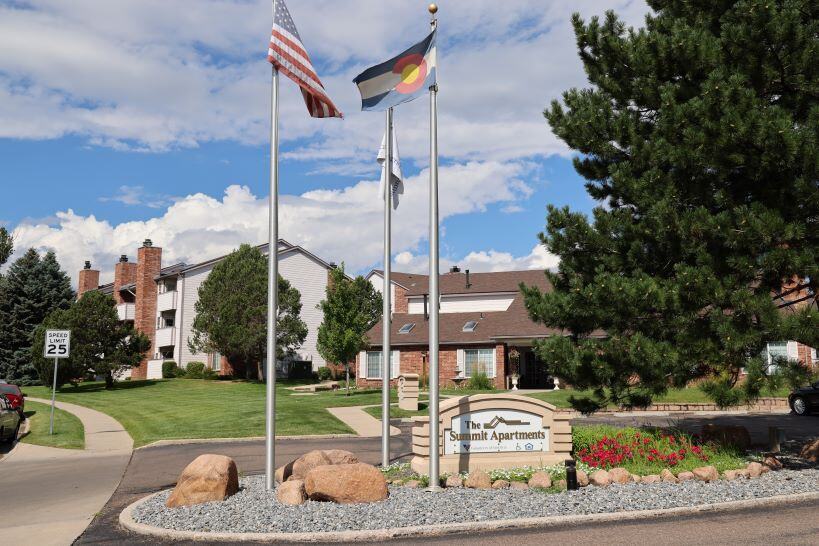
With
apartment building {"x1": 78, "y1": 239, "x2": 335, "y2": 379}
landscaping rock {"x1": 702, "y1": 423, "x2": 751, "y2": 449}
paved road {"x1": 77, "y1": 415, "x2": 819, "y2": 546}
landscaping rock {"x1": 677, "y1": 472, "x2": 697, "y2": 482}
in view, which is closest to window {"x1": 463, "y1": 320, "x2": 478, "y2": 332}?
apartment building {"x1": 78, "y1": 239, "x2": 335, "y2": 379}

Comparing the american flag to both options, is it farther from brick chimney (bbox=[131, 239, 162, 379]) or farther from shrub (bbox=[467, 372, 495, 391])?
brick chimney (bbox=[131, 239, 162, 379])

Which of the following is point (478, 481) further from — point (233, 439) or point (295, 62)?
point (233, 439)

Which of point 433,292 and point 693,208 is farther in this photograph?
point 693,208

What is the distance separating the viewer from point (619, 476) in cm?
1121

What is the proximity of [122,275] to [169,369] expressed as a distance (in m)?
13.6

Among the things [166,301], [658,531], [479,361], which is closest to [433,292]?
[658,531]

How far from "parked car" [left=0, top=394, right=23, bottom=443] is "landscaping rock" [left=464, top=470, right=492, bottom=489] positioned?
1400 cm

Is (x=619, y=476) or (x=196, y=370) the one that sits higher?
(x=196, y=370)

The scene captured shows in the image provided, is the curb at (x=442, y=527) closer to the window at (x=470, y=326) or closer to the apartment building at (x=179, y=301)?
the window at (x=470, y=326)

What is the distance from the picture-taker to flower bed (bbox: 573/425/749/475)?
480 inches

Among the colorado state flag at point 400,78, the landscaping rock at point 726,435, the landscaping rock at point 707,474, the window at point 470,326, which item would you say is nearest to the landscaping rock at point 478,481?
the landscaping rock at point 707,474

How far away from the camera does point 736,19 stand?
492 inches

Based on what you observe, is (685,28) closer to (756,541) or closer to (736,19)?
(736,19)

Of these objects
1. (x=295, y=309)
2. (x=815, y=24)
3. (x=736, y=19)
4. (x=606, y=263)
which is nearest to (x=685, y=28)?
(x=736, y=19)
